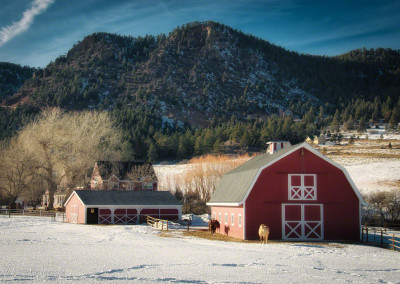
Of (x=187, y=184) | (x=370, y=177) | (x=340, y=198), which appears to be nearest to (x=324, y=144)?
(x=370, y=177)

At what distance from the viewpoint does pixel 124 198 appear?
52531mm

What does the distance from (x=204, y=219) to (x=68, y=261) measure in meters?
37.4

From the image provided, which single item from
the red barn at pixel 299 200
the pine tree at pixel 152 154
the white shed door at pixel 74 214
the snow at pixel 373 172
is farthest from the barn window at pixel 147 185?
the red barn at pixel 299 200

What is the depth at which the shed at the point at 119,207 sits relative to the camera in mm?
50406

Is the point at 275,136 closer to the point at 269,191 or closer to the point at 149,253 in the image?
the point at 269,191

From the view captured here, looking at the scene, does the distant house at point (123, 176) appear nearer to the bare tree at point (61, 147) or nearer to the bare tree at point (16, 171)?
the bare tree at point (61, 147)

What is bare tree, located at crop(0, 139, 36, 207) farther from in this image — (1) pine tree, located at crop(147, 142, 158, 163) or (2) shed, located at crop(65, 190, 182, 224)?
(1) pine tree, located at crop(147, 142, 158, 163)

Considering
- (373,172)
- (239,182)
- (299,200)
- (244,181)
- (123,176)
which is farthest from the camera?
(373,172)

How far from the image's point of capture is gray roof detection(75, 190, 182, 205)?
5101 cm

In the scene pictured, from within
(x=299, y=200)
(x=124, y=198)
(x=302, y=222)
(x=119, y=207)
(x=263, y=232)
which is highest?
(x=299, y=200)

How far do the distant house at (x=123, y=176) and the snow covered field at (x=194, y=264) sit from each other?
48735mm

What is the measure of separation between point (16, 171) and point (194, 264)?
5967 centimetres

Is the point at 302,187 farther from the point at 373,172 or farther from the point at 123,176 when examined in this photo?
the point at 373,172

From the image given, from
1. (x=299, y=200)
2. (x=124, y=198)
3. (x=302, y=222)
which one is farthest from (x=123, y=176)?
(x=302, y=222)
